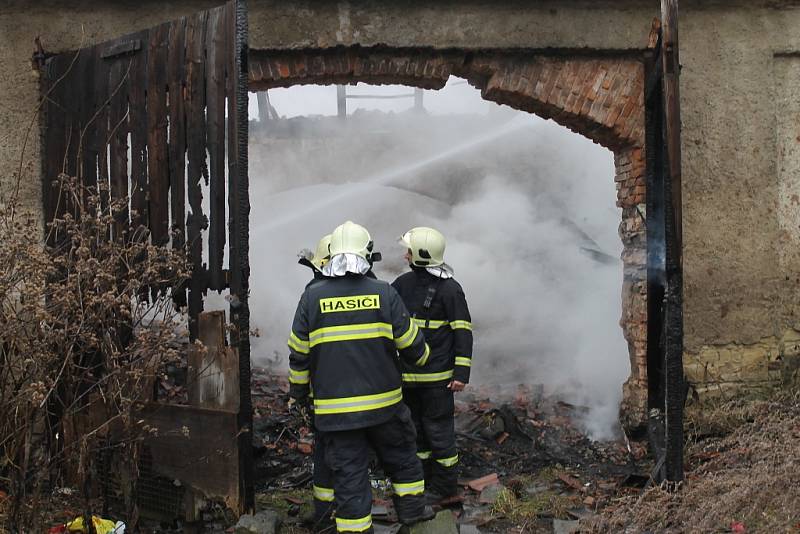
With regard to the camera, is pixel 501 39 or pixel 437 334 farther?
pixel 501 39

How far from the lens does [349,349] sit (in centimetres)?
412

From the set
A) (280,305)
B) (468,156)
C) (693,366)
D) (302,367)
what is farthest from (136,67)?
(468,156)

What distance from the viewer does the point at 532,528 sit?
4.68 m

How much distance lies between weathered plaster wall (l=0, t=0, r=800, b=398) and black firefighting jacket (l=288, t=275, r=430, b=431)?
2.39 meters

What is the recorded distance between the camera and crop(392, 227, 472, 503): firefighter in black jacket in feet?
16.7

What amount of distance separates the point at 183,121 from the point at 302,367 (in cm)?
173

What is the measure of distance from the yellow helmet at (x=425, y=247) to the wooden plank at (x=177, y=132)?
1.51m

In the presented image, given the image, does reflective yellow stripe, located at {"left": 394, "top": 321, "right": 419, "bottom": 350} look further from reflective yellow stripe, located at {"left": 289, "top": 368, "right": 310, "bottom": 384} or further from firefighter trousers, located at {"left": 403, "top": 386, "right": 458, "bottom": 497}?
firefighter trousers, located at {"left": 403, "top": 386, "right": 458, "bottom": 497}

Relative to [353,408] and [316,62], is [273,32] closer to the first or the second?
[316,62]

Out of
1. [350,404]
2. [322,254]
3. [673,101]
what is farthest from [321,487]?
[673,101]

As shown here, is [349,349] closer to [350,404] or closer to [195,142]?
[350,404]

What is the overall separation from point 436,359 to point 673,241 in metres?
1.70

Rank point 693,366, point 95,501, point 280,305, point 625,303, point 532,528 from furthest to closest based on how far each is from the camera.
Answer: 1. point 280,305
2. point 625,303
3. point 693,366
4. point 532,528
5. point 95,501

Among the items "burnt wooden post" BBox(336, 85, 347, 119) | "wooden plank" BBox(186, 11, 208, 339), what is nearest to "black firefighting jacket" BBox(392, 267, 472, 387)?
"wooden plank" BBox(186, 11, 208, 339)
